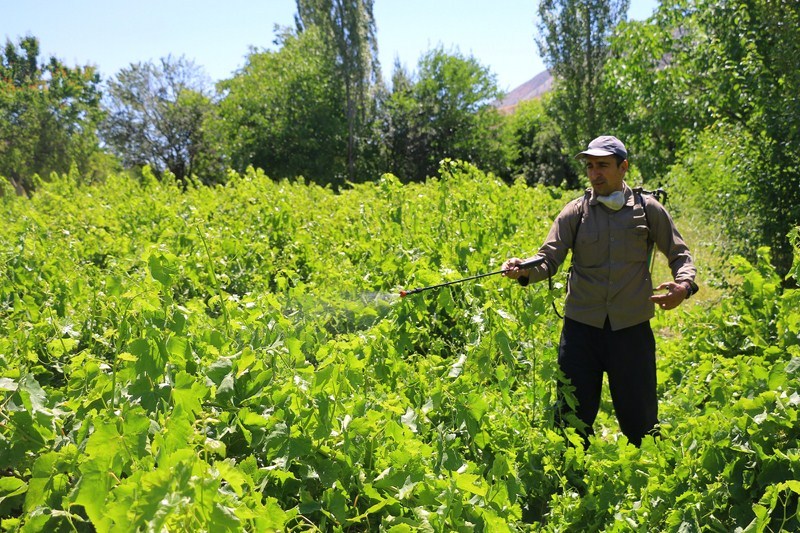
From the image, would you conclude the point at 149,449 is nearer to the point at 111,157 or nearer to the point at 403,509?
the point at 403,509

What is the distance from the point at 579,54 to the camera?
798 inches

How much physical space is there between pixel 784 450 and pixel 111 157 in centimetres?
3322

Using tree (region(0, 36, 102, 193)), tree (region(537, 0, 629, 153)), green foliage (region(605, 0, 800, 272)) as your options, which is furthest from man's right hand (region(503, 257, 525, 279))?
tree (region(0, 36, 102, 193))

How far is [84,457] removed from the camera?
1.77 m

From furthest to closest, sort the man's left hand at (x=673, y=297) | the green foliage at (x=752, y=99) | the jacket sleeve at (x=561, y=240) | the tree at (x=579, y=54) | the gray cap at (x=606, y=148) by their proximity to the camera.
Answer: the tree at (x=579, y=54)
the green foliage at (x=752, y=99)
the jacket sleeve at (x=561, y=240)
the gray cap at (x=606, y=148)
the man's left hand at (x=673, y=297)

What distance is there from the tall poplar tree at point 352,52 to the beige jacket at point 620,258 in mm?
25324

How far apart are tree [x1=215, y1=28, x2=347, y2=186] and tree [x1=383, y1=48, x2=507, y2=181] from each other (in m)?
2.25

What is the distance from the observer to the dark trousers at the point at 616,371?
11.4ft

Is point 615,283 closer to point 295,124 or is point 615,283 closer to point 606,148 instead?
point 606,148

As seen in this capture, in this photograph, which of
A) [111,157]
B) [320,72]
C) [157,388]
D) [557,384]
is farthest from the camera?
[111,157]

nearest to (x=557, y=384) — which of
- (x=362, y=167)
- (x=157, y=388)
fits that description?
(x=157, y=388)

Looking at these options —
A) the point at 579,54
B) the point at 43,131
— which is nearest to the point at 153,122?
the point at 43,131

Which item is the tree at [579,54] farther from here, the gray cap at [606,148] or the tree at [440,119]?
the gray cap at [606,148]

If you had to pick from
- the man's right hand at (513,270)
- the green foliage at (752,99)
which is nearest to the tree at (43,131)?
the green foliage at (752,99)
